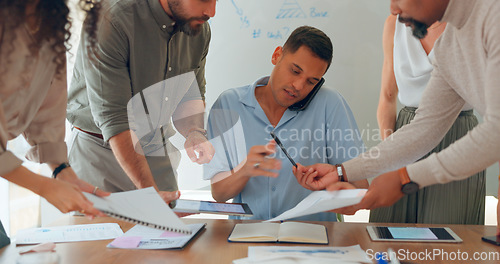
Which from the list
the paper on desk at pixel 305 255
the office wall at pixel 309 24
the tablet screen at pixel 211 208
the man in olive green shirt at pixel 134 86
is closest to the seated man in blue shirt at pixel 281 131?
the man in olive green shirt at pixel 134 86

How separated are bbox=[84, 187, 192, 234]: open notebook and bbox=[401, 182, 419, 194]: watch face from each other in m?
0.54

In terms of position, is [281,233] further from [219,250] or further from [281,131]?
[281,131]

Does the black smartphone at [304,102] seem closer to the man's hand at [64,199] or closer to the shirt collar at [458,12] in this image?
the shirt collar at [458,12]

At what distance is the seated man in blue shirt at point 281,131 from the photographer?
154 centimetres

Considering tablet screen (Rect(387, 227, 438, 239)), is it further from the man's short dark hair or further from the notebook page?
the man's short dark hair

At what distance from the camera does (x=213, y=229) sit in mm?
1270

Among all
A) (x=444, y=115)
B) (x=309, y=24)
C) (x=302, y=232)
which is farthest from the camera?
(x=309, y=24)

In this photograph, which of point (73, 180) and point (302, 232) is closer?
point (73, 180)

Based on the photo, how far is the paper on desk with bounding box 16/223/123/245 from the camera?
116cm

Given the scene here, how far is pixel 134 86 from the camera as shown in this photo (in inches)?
61.3

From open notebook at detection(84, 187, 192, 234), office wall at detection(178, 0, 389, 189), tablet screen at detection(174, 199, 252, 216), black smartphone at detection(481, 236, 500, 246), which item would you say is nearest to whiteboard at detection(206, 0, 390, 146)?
office wall at detection(178, 0, 389, 189)

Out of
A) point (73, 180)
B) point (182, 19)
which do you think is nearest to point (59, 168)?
point (73, 180)

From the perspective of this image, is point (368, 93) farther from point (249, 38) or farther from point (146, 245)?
point (146, 245)

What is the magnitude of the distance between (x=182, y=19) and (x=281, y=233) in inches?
31.5
